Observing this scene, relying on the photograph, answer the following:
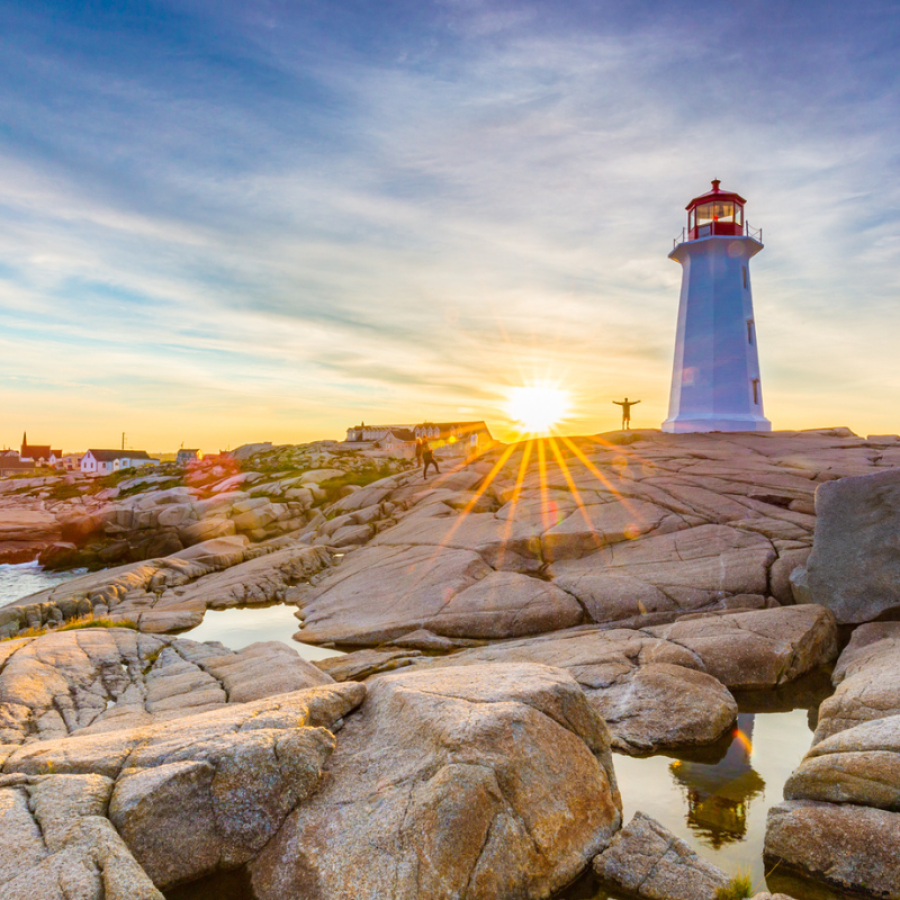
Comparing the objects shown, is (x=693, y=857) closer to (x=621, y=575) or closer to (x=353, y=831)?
(x=353, y=831)

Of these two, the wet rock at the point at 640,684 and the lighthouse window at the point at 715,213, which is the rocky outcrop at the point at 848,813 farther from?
the lighthouse window at the point at 715,213

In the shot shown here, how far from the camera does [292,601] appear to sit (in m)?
21.6

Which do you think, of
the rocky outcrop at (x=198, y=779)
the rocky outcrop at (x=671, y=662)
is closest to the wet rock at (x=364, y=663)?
the rocky outcrop at (x=671, y=662)

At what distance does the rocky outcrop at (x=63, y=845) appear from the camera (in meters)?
4.79

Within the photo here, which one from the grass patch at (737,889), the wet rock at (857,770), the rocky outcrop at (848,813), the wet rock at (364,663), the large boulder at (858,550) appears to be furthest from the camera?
the large boulder at (858,550)

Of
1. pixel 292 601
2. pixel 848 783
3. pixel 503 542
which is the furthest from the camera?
pixel 292 601

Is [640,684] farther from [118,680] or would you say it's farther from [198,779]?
[118,680]

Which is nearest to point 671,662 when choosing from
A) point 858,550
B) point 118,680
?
point 858,550

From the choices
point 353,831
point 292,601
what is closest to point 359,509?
point 292,601

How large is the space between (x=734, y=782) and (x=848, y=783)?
6.59 ft

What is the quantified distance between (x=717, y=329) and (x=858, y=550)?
73.8 ft

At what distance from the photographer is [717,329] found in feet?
112

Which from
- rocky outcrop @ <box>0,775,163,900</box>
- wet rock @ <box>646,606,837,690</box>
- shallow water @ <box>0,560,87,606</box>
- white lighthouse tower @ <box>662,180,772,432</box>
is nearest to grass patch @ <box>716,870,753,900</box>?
rocky outcrop @ <box>0,775,163,900</box>

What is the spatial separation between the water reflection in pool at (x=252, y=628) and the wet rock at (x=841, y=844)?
10.9 meters
